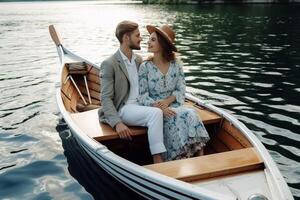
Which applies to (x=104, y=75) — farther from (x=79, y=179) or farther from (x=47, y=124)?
(x=47, y=124)

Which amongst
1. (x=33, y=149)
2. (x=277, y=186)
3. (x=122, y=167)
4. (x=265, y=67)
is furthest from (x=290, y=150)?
(x=265, y=67)

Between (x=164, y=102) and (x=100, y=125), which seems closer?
(x=164, y=102)

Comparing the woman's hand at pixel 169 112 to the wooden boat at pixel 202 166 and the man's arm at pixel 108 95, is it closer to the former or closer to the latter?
the wooden boat at pixel 202 166

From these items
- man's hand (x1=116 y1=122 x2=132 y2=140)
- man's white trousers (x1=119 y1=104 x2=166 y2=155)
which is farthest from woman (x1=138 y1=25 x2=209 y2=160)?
man's hand (x1=116 y1=122 x2=132 y2=140)

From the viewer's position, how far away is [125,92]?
684 centimetres

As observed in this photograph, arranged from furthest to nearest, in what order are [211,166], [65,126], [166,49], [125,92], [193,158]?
[65,126]
[125,92]
[166,49]
[193,158]
[211,166]

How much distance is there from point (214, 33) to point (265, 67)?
14394mm

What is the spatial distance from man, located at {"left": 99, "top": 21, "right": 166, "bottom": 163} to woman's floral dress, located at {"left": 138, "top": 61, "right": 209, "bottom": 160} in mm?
215

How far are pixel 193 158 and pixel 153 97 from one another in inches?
61.1

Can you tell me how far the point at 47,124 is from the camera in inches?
414

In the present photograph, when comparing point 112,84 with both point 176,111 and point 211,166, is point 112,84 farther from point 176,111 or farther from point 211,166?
point 211,166

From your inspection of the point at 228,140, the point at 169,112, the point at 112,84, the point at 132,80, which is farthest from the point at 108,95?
the point at 228,140

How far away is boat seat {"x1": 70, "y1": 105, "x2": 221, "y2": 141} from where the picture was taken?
649 centimetres

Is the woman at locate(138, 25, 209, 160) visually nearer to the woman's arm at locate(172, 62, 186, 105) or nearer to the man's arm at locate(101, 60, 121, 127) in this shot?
the woman's arm at locate(172, 62, 186, 105)
